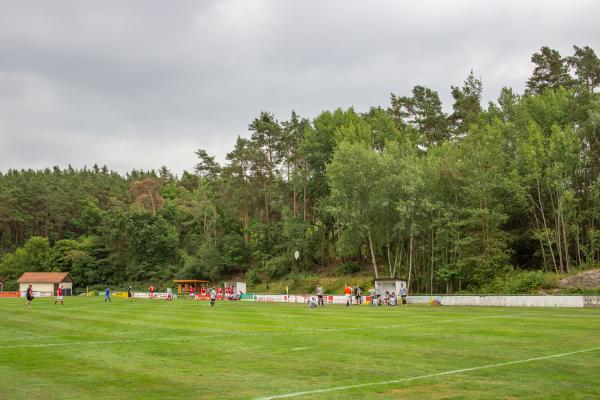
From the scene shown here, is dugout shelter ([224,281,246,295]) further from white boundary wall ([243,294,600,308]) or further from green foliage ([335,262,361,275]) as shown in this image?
white boundary wall ([243,294,600,308])

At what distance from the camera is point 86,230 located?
473ft

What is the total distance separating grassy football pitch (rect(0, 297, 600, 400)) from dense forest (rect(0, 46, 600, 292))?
3496 cm

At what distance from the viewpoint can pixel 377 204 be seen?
6519cm

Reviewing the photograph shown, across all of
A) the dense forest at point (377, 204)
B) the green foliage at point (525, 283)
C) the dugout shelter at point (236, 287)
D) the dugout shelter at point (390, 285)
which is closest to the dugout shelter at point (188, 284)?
the dense forest at point (377, 204)

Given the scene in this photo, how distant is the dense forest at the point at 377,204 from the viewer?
5769 cm

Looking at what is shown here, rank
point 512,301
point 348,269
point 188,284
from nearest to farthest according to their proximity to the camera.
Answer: point 512,301 → point 348,269 → point 188,284

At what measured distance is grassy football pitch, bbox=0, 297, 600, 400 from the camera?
11.1m

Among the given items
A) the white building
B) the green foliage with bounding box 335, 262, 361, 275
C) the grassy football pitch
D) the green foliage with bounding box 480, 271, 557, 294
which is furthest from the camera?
the white building

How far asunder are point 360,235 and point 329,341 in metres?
48.5

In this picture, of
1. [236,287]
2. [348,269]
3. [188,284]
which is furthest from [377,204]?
[188,284]

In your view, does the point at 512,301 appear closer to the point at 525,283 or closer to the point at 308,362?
the point at 525,283

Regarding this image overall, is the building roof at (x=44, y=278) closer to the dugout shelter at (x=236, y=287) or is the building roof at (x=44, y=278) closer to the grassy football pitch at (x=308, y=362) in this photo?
the dugout shelter at (x=236, y=287)

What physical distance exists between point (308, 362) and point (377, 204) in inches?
2012

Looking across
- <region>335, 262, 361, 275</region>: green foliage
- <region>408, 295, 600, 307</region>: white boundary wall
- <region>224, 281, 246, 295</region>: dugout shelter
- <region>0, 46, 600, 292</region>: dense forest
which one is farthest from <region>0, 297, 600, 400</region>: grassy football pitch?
<region>335, 262, 361, 275</region>: green foliage
